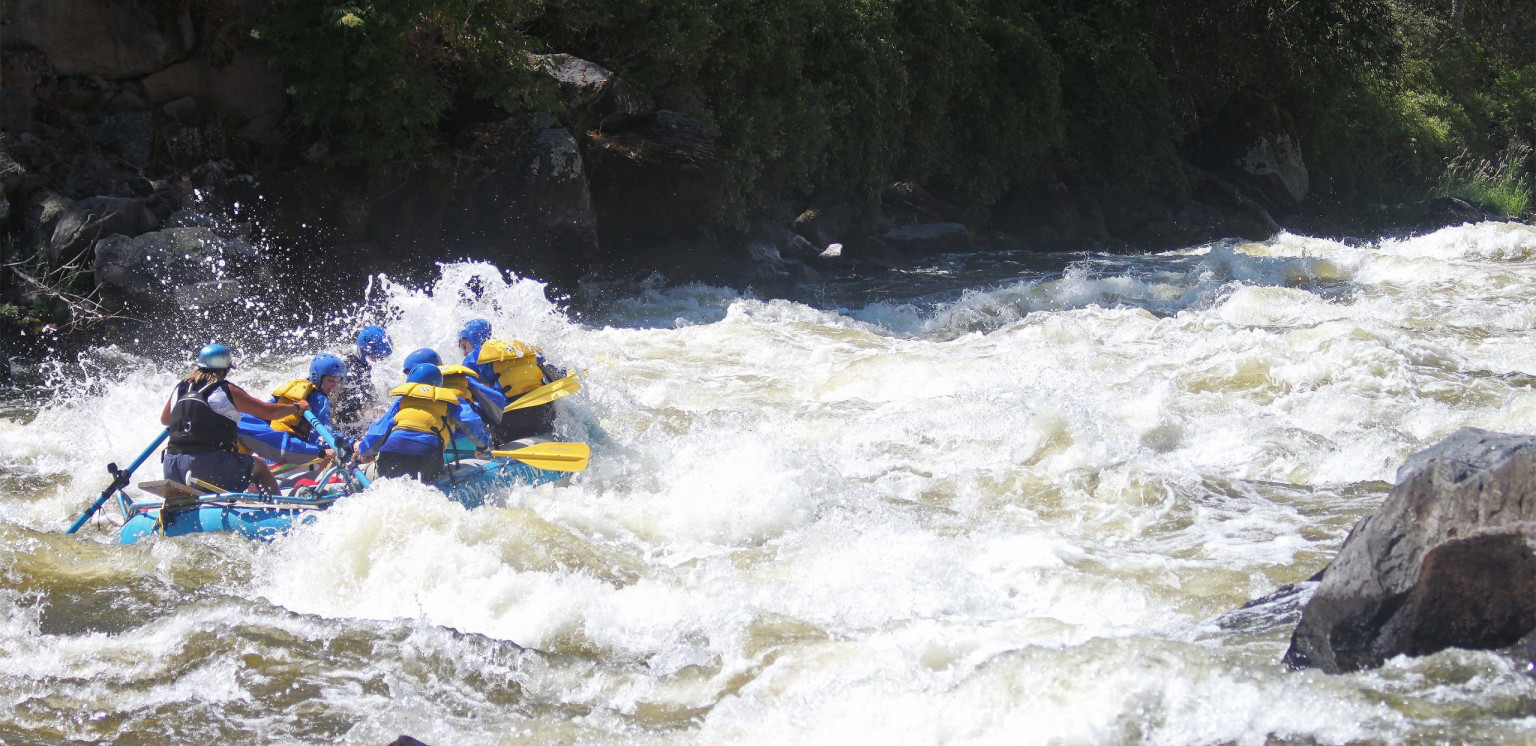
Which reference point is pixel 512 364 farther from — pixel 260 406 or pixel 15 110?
pixel 15 110

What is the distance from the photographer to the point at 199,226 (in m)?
10.8

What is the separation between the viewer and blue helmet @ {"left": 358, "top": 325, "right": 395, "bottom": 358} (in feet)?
24.0

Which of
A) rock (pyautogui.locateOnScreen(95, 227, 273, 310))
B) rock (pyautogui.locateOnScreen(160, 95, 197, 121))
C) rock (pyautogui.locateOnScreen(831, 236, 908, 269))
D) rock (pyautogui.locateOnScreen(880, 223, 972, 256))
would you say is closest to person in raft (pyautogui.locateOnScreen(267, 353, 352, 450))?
rock (pyautogui.locateOnScreen(95, 227, 273, 310))

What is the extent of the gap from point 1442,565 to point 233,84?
38.7 ft

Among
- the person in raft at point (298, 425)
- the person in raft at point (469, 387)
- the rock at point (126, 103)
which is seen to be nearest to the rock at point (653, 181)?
the rock at point (126, 103)

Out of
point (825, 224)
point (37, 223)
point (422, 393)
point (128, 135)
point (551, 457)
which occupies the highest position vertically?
point (128, 135)

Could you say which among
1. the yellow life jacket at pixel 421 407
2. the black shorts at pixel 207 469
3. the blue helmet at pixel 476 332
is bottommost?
the black shorts at pixel 207 469

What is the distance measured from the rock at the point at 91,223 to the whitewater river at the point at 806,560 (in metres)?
0.94

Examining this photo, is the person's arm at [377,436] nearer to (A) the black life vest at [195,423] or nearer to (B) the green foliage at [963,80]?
(A) the black life vest at [195,423]

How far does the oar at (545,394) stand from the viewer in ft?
24.1

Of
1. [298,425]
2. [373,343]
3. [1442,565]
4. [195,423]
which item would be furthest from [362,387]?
[1442,565]

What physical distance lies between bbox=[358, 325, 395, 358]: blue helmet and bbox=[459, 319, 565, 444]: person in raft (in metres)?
0.48

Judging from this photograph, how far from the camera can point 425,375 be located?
20.9 feet

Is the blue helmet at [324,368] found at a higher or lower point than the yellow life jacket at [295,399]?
higher
